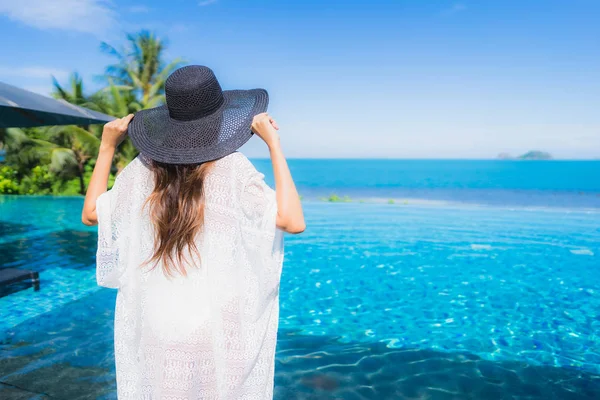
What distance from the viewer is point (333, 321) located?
16.2 ft

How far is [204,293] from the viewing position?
1393 mm

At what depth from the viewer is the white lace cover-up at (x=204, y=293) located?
138 centimetres

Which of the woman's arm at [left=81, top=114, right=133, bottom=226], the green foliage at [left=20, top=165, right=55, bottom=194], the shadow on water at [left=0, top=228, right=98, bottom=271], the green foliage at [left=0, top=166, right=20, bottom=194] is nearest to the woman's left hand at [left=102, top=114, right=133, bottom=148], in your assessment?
the woman's arm at [left=81, top=114, right=133, bottom=226]

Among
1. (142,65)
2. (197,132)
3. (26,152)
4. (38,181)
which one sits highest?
(142,65)

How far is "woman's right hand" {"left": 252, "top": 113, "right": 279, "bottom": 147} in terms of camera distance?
142 centimetres

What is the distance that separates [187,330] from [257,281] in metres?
Result: 0.26

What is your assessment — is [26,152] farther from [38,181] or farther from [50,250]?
[50,250]

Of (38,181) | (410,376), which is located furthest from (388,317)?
(38,181)

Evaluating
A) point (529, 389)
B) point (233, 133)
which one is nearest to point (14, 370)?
point (233, 133)

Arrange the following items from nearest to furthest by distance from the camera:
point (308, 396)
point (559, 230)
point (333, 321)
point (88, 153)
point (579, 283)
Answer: point (308, 396) → point (333, 321) → point (579, 283) → point (559, 230) → point (88, 153)

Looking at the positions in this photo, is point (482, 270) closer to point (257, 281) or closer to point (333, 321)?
point (333, 321)

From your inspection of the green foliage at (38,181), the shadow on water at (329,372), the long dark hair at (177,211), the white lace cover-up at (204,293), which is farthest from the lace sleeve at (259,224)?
the green foliage at (38,181)

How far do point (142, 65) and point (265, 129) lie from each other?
22.8 metres

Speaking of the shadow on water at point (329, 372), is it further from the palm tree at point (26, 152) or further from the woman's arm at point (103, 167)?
the palm tree at point (26, 152)
